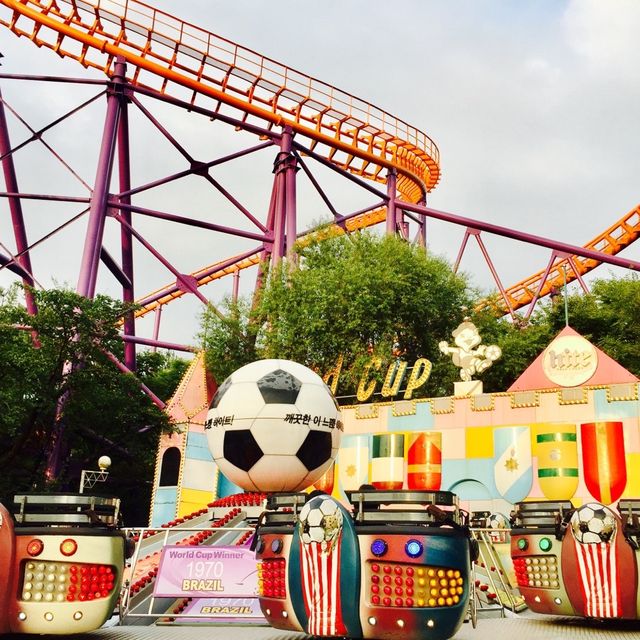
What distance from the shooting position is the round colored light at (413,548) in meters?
5.92

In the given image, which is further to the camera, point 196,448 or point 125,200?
point 125,200

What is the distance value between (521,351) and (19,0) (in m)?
23.3

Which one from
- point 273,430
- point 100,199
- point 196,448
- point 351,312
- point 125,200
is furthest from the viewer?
point 125,200

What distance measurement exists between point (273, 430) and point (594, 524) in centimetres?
456

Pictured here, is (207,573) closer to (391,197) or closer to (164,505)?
(164,505)

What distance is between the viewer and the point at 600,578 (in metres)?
7.86

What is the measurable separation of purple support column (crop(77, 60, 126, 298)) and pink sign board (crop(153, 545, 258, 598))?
56.5 ft

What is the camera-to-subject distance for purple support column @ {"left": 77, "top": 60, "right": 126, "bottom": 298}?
81.8ft

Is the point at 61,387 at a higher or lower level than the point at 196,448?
higher

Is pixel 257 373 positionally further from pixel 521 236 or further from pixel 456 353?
pixel 521 236

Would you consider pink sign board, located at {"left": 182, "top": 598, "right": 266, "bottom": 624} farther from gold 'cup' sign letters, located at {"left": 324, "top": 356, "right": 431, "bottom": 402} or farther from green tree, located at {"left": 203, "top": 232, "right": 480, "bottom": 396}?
green tree, located at {"left": 203, "top": 232, "right": 480, "bottom": 396}

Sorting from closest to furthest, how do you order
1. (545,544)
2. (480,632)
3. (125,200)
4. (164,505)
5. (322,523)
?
(322,523) → (480,632) → (545,544) → (164,505) → (125,200)

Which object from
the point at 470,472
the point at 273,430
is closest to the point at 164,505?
the point at 470,472

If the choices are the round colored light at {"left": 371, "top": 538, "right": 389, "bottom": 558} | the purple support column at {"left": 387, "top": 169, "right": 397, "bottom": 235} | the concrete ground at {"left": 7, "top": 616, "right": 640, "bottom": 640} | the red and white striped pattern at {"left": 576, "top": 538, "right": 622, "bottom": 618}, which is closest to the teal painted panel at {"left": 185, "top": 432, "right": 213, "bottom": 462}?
the purple support column at {"left": 387, "top": 169, "right": 397, "bottom": 235}
